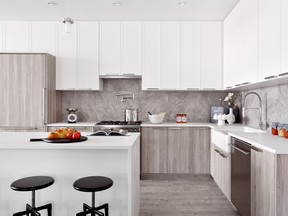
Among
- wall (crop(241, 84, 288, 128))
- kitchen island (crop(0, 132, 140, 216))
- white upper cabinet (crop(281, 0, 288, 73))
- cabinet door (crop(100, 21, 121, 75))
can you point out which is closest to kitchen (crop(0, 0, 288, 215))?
cabinet door (crop(100, 21, 121, 75))

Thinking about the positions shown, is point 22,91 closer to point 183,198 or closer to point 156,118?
point 156,118

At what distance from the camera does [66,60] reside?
15.1ft

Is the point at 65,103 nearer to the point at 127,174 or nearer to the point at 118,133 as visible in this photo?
the point at 118,133

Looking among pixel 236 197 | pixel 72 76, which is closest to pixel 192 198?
pixel 236 197

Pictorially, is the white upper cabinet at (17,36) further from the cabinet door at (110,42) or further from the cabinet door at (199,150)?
the cabinet door at (199,150)

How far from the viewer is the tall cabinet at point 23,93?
13.9 feet

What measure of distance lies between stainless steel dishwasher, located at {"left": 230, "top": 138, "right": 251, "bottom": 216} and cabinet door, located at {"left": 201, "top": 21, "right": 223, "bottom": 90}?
6.46 feet

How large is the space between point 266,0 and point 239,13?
92cm

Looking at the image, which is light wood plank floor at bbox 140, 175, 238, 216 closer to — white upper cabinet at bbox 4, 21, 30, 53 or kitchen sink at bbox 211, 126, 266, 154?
kitchen sink at bbox 211, 126, 266, 154

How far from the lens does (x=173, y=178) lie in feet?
14.4

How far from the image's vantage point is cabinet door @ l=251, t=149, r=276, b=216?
193 centimetres

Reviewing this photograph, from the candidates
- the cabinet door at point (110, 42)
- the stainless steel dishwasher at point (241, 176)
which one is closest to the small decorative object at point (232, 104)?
the stainless steel dishwasher at point (241, 176)

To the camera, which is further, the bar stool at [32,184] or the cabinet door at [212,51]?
the cabinet door at [212,51]

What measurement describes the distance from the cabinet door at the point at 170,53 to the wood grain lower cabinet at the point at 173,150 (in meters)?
0.85
